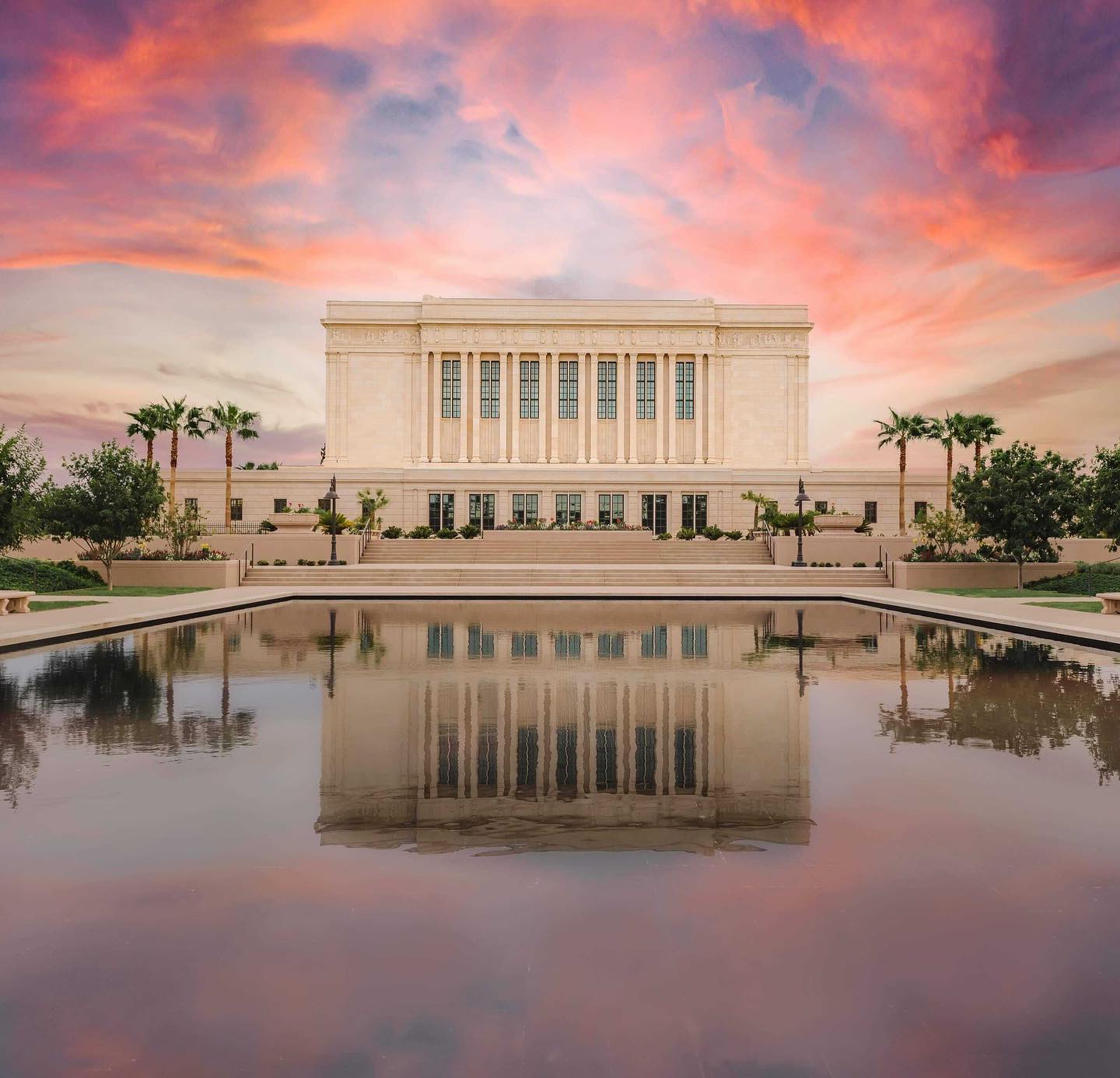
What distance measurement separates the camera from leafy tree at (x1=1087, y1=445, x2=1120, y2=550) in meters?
26.8

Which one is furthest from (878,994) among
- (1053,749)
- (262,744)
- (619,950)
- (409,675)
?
(409,675)

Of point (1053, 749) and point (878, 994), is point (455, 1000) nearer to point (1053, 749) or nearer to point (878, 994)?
point (878, 994)

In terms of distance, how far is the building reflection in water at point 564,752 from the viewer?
5961 millimetres

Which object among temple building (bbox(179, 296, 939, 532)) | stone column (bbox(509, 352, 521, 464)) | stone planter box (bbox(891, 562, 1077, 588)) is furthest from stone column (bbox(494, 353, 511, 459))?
stone planter box (bbox(891, 562, 1077, 588))

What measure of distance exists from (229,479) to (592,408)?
27.1 m

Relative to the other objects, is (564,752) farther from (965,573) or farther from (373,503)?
(373,503)

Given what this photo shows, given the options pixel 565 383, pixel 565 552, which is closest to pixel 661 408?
pixel 565 383

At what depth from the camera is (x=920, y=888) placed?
194 inches

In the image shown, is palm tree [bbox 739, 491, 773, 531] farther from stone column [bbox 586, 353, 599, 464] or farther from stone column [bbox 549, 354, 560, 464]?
stone column [bbox 549, 354, 560, 464]

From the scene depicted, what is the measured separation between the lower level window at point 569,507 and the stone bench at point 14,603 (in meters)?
38.6

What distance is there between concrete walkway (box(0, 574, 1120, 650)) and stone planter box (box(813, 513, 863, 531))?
1671 centimetres


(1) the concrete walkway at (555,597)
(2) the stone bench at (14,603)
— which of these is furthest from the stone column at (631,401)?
(2) the stone bench at (14,603)

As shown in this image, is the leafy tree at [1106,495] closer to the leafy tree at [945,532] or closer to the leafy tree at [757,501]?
the leafy tree at [945,532]

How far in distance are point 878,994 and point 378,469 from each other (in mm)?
56380
